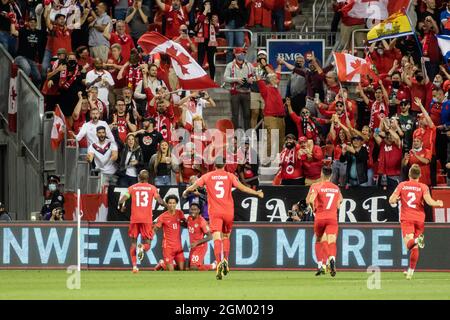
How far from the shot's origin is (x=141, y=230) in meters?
30.9

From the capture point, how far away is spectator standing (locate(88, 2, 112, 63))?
37.1 m

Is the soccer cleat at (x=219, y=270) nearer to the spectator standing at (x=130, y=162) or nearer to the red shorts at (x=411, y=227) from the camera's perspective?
the red shorts at (x=411, y=227)

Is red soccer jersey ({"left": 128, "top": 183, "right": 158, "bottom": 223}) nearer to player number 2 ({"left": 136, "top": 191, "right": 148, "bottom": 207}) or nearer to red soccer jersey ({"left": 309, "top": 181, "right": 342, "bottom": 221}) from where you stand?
player number 2 ({"left": 136, "top": 191, "right": 148, "bottom": 207})

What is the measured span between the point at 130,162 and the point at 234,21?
5.89 meters

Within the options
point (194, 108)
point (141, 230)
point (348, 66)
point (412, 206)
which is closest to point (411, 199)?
point (412, 206)

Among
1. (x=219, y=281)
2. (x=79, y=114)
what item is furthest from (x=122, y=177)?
(x=219, y=281)

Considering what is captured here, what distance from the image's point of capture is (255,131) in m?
35.4

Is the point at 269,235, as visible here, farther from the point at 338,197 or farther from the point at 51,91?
the point at 51,91

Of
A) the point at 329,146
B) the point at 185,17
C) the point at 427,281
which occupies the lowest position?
the point at 427,281

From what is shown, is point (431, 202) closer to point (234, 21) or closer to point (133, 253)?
point (133, 253)

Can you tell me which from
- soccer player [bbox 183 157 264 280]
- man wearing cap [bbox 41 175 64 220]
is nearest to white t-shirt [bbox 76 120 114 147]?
man wearing cap [bbox 41 175 64 220]

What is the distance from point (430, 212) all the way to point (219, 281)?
7.48 m

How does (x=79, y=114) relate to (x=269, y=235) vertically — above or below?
above

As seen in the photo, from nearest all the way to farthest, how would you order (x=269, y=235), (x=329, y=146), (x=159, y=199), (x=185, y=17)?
1. (x=159, y=199)
2. (x=269, y=235)
3. (x=329, y=146)
4. (x=185, y=17)
